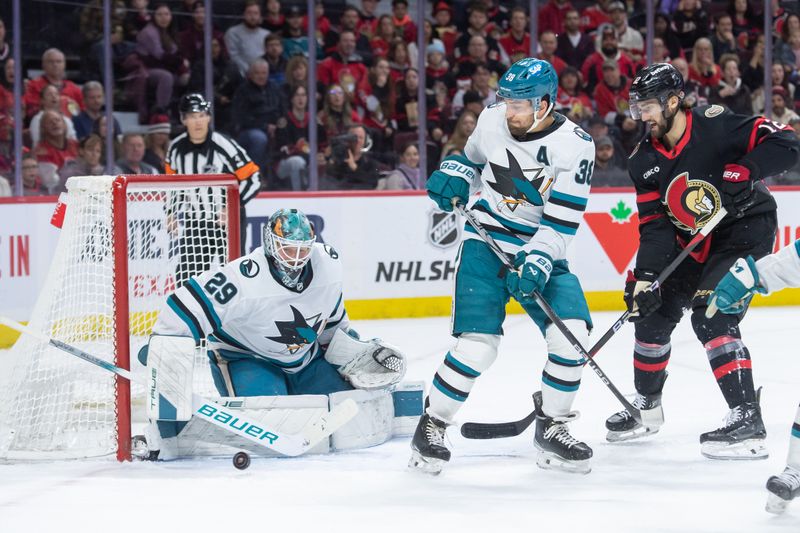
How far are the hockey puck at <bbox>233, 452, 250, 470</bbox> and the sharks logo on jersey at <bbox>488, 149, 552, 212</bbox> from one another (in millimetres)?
964

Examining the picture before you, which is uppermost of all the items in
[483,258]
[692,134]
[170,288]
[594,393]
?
[692,134]

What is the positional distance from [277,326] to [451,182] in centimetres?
64

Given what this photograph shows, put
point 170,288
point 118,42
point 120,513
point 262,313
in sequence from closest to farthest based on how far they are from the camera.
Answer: point 120,513 → point 262,313 → point 170,288 → point 118,42

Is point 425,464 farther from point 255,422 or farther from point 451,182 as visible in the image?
point 451,182

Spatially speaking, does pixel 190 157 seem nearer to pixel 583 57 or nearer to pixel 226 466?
pixel 226 466

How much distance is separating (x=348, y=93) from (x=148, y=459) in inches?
155

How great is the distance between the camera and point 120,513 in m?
2.74

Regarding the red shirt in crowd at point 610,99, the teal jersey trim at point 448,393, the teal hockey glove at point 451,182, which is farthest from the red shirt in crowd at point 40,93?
the teal jersey trim at point 448,393

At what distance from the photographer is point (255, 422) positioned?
10.6ft

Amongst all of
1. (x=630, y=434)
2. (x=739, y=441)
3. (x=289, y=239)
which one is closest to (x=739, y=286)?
(x=739, y=441)

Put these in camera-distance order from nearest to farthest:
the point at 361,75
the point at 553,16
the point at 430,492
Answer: the point at 430,492 → the point at 361,75 → the point at 553,16

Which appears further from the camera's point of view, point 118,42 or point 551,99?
point 118,42

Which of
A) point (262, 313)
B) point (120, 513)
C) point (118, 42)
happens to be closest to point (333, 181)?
point (118, 42)

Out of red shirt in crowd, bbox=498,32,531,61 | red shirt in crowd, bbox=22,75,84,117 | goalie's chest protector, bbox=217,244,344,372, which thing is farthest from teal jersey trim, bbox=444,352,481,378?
red shirt in crowd, bbox=498,32,531,61
